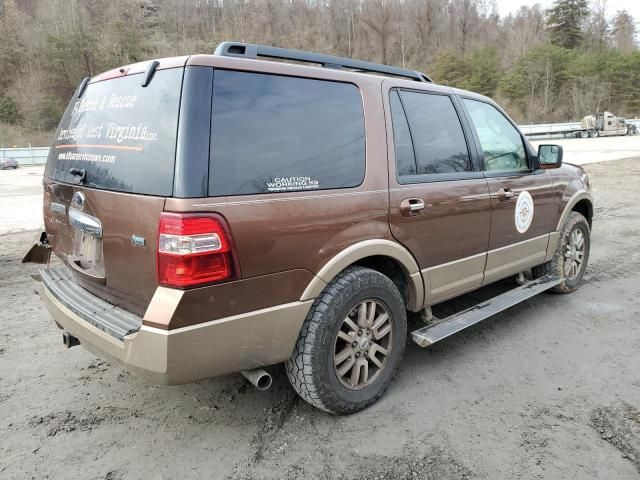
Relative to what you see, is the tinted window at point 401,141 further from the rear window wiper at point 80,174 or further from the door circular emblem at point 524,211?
the rear window wiper at point 80,174

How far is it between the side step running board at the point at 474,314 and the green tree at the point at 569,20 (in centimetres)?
8619

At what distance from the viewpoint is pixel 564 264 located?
4.78 meters

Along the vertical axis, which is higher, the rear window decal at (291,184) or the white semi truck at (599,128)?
the white semi truck at (599,128)

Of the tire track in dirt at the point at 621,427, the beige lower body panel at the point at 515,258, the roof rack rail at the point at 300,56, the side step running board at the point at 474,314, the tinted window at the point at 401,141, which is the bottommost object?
the tire track in dirt at the point at 621,427

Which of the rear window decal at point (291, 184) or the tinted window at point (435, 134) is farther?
the tinted window at point (435, 134)

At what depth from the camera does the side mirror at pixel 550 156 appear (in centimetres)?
434


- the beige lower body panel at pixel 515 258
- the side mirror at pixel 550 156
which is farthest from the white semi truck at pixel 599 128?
the beige lower body panel at pixel 515 258

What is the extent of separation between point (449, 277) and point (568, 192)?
2028 mm

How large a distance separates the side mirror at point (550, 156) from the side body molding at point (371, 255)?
2.00 meters

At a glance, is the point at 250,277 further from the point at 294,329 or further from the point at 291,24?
the point at 291,24

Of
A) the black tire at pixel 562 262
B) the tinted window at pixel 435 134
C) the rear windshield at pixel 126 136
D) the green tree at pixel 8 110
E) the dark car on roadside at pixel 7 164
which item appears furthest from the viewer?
the green tree at pixel 8 110

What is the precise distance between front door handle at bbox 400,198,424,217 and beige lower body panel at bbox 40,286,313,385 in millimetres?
894

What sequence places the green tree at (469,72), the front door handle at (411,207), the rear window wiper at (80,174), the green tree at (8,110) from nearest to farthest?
the rear window wiper at (80,174)
the front door handle at (411,207)
the green tree at (8,110)
the green tree at (469,72)

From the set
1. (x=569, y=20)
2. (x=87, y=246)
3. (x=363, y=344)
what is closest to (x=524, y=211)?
(x=363, y=344)
